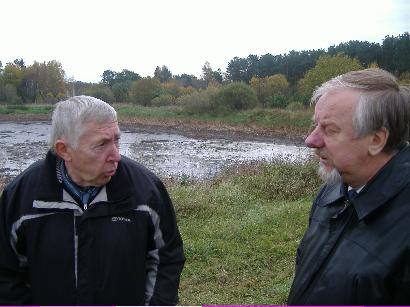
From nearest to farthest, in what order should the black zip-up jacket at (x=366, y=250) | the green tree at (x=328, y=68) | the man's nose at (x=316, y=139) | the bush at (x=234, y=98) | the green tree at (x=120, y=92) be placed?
the black zip-up jacket at (x=366, y=250)
the man's nose at (x=316, y=139)
the green tree at (x=328, y=68)
the bush at (x=234, y=98)
the green tree at (x=120, y=92)

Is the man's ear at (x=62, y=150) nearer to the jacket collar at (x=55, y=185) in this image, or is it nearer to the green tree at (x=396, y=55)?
the jacket collar at (x=55, y=185)

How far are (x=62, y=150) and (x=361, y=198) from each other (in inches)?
58.4

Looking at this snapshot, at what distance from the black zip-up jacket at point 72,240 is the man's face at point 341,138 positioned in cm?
94

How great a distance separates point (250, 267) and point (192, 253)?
0.85 metres

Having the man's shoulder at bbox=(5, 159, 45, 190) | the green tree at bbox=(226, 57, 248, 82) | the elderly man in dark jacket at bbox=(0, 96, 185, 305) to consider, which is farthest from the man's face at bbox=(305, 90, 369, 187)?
the green tree at bbox=(226, 57, 248, 82)

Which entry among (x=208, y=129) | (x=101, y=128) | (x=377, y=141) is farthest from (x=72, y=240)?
(x=208, y=129)

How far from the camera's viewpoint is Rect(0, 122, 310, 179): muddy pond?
16.9 metres

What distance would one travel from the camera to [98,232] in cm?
222

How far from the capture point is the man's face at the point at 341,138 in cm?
184

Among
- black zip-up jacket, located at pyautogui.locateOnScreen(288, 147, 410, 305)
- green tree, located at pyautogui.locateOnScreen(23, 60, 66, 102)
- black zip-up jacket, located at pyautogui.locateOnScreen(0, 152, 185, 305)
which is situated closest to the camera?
black zip-up jacket, located at pyautogui.locateOnScreen(288, 147, 410, 305)

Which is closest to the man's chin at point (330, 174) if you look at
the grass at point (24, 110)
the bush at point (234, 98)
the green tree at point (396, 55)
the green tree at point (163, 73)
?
the bush at point (234, 98)

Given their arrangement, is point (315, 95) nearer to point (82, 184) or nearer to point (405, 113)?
point (405, 113)

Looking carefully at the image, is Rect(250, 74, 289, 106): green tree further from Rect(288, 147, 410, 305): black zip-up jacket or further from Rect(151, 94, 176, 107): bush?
Rect(288, 147, 410, 305): black zip-up jacket

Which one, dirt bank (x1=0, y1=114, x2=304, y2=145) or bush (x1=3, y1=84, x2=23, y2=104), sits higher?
bush (x1=3, y1=84, x2=23, y2=104)
